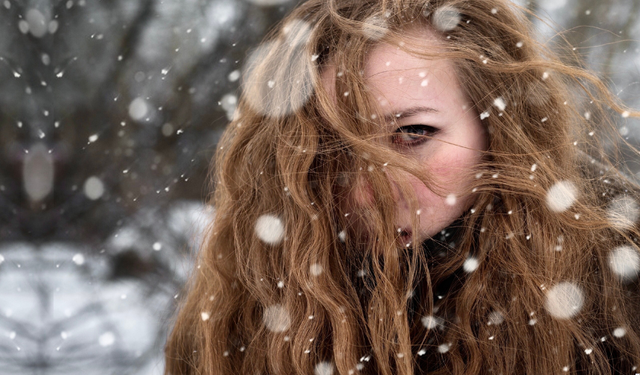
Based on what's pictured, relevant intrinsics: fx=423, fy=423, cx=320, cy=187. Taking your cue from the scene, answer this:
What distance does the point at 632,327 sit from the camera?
1.09m

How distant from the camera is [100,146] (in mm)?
2338

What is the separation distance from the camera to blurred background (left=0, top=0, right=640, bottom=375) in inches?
88.5

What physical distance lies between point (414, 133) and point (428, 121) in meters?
0.05

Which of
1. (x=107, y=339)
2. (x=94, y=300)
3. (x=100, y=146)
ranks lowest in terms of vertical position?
(x=107, y=339)

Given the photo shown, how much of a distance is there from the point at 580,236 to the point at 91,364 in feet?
8.60

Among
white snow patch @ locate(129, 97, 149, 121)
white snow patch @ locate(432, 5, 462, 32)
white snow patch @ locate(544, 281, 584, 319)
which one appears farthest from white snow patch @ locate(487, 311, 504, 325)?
white snow patch @ locate(129, 97, 149, 121)

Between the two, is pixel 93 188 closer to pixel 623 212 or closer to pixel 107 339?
pixel 107 339

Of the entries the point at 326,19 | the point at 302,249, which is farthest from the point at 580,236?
the point at 326,19

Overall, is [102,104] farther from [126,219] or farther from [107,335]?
[107,335]

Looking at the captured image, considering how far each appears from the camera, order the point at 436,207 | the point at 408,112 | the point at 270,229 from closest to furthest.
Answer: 1. the point at 408,112
2. the point at 436,207
3. the point at 270,229

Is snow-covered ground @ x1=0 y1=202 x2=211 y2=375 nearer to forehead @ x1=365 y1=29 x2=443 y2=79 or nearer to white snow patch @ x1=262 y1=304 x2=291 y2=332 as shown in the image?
white snow patch @ x1=262 y1=304 x2=291 y2=332

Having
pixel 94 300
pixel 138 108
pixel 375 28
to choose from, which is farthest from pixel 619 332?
pixel 94 300

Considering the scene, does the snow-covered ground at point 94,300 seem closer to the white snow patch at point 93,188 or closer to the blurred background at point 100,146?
the blurred background at point 100,146

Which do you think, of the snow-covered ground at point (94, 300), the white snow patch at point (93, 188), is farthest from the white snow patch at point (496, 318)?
the white snow patch at point (93, 188)
